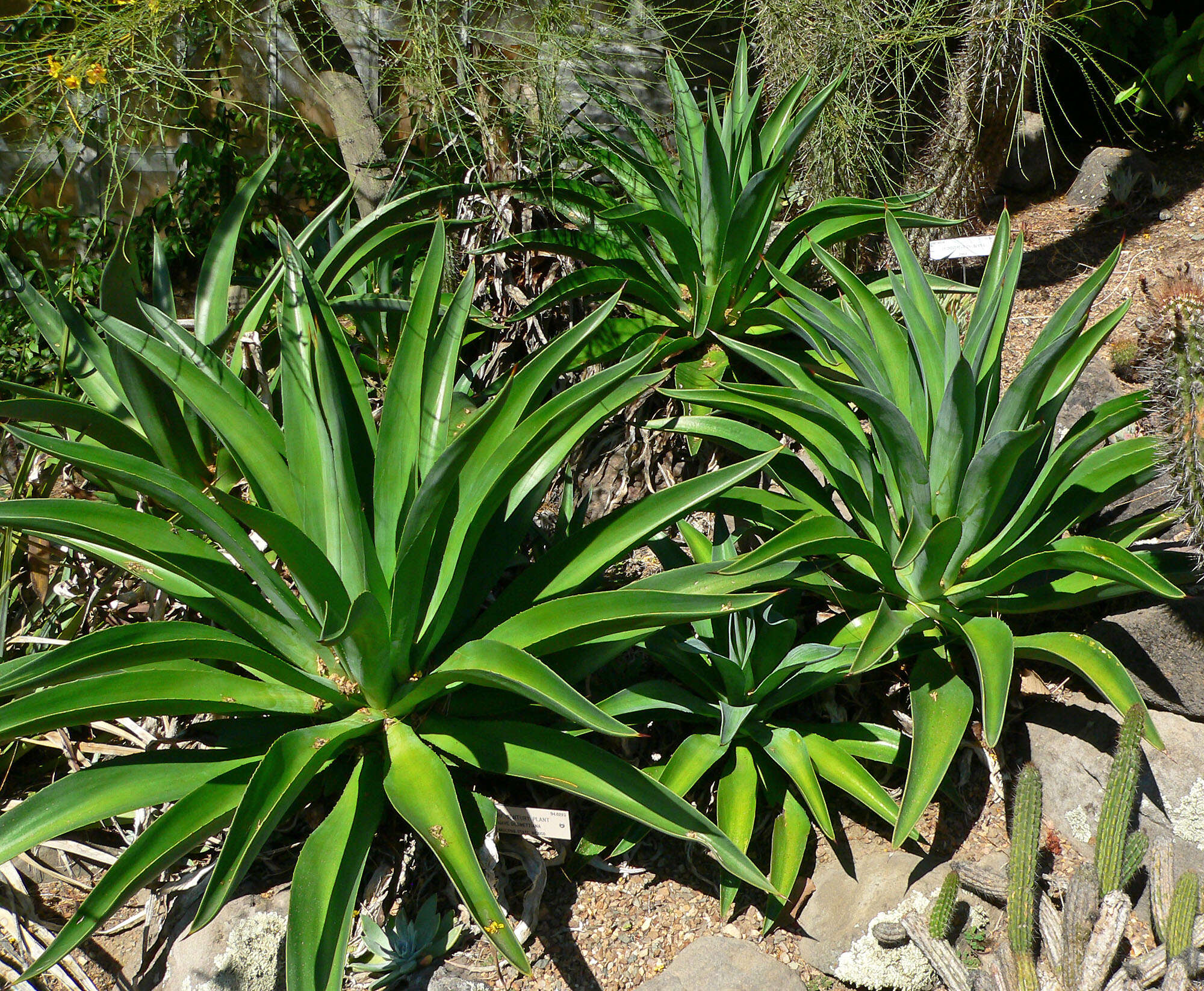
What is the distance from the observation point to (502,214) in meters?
3.13

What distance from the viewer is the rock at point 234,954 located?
1.78m

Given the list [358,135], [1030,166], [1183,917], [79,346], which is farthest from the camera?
[1030,166]

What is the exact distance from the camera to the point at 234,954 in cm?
180

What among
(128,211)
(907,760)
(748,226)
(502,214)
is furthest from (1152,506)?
(128,211)

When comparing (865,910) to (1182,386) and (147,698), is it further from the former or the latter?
(147,698)

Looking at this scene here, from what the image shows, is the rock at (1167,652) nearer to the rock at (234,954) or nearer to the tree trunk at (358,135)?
the rock at (234,954)

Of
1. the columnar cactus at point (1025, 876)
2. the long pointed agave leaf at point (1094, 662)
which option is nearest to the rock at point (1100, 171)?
the long pointed agave leaf at point (1094, 662)

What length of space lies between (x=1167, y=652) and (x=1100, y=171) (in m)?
3.25

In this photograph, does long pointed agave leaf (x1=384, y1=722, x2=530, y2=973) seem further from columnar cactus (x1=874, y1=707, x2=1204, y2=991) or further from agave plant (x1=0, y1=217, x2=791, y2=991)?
columnar cactus (x1=874, y1=707, x2=1204, y2=991)

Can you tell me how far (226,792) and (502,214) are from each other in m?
2.12

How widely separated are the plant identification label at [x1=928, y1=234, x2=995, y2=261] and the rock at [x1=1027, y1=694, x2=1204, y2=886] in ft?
4.84

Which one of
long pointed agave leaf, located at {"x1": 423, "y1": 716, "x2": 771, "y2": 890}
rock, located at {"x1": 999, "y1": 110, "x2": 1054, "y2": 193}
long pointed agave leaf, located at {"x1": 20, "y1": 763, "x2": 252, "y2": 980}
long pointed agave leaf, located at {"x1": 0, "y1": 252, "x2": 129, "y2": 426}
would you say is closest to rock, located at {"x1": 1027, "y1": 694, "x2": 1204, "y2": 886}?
long pointed agave leaf, located at {"x1": 423, "y1": 716, "x2": 771, "y2": 890}

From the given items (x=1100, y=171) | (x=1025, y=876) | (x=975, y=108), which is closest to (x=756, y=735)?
(x=1025, y=876)

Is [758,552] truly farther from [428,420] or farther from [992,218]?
[992,218]
